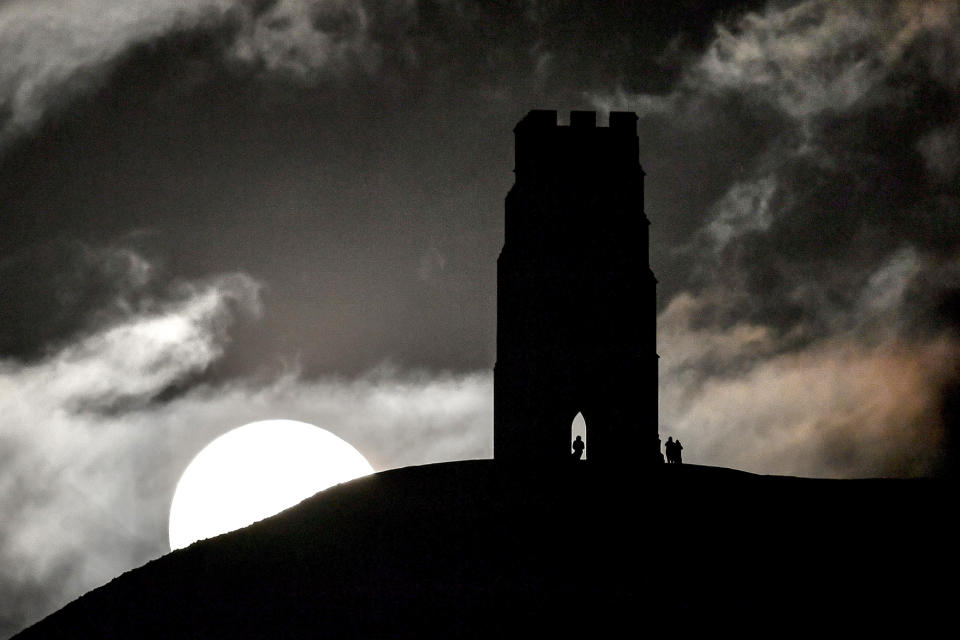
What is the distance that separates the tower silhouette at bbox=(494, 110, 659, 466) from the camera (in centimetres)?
4744

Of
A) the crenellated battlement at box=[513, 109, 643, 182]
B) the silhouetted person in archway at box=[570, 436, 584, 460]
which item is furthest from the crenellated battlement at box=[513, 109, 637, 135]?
the silhouetted person in archway at box=[570, 436, 584, 460]

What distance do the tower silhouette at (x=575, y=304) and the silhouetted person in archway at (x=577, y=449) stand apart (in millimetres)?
1009

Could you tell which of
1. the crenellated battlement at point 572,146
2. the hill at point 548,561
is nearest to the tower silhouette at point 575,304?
the crenellated battlement at point 572,146

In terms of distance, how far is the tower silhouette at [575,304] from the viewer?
47.4 metres

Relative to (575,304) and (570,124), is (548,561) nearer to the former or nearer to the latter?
(575,304)

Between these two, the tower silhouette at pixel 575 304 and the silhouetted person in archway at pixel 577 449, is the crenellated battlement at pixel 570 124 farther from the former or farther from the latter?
the silhouetted person in archway at pixel 577 449

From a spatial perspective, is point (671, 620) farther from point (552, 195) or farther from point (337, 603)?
point (552, 195)

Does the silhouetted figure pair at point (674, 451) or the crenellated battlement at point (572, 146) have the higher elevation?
the crenellated battlement at point (572, 146)

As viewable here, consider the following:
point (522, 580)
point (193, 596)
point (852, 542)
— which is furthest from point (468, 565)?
point (852, 542)

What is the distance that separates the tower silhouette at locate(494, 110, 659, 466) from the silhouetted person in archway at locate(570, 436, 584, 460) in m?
1.01

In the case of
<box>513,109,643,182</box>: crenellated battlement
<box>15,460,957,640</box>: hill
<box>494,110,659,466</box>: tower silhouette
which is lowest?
<box>15,460,957,640</box>: hill

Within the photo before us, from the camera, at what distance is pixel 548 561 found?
36.6 meters

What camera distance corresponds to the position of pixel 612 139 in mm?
48938

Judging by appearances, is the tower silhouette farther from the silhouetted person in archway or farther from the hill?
the hill
